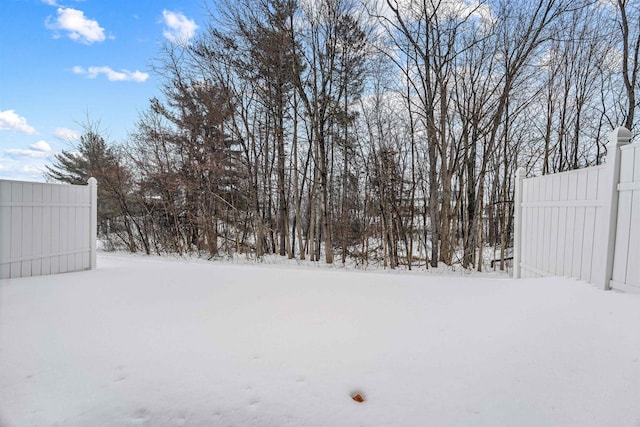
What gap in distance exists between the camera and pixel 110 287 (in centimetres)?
289

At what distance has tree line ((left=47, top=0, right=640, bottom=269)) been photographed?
21.6ft

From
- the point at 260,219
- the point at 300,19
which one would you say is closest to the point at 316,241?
the point at 260,219

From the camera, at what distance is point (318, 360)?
1.53 metres

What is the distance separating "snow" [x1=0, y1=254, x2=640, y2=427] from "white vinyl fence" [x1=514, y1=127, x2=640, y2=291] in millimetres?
A: 294

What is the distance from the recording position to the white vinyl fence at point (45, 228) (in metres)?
2.94

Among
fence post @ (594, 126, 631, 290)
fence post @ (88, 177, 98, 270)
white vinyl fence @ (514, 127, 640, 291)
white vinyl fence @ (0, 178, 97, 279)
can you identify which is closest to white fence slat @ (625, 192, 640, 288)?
white vinyl fence @ (514, 127, 640, 291)

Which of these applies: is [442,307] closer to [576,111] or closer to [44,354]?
[44,354]

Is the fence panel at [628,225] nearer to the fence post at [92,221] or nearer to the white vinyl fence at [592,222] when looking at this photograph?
the white vinyl fence at [592,222]

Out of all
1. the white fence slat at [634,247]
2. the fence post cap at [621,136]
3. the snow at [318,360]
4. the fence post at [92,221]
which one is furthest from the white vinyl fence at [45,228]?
the fence post cap at [621,136]

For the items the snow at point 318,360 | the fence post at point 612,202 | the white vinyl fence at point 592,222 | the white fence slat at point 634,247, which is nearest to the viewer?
the snow at point 318,360

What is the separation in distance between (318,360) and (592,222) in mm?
2737

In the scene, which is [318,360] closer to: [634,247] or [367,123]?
[634,247]

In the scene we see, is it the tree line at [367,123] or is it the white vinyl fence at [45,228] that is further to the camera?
the tree line at [367,123]

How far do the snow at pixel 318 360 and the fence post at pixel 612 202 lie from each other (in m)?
0.22
